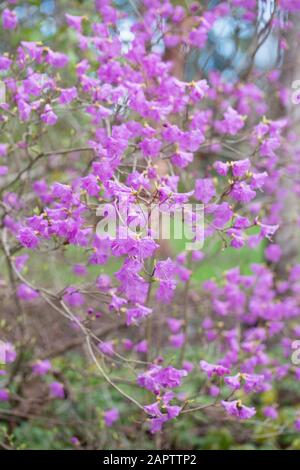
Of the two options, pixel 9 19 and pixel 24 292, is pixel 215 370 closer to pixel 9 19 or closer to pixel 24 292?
pixel 24 292

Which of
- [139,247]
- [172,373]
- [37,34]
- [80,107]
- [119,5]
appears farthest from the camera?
[119,5]

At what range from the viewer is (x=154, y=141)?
209cm

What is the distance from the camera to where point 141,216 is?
1523mm

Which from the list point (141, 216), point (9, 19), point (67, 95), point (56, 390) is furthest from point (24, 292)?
point (141, 216)

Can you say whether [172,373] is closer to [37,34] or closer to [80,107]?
[80,107]

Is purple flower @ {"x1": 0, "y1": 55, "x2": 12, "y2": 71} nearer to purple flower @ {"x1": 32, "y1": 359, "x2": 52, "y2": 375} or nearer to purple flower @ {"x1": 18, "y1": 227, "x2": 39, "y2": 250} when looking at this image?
purple flower @ {"x1": 18, "y1": 227, "x2": 39, "y2": 250}

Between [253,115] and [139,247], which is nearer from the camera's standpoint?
[139,247]

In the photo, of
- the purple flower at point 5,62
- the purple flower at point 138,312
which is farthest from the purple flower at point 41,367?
the purple flower at point 5,62

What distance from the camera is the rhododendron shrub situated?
6.22 ft

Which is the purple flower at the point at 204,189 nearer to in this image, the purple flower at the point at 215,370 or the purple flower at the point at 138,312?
the purple flower at the point at 138,312

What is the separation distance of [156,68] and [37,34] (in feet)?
4.46

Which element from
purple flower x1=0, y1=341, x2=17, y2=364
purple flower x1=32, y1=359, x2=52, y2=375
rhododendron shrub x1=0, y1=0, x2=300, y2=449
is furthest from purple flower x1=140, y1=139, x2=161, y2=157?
purple flower x1=32, y1=359, x2=52, y2=375

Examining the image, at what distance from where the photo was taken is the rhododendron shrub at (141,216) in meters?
1.90
